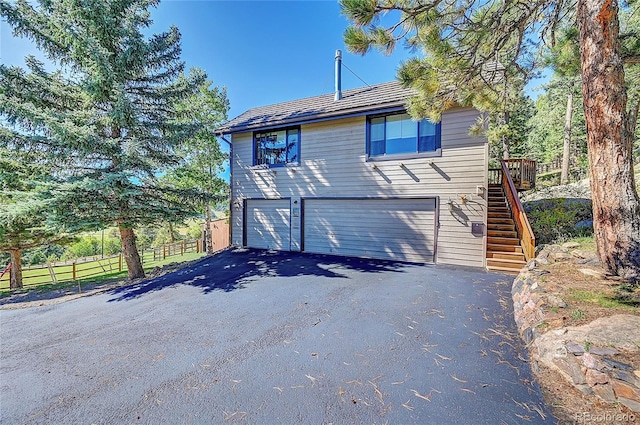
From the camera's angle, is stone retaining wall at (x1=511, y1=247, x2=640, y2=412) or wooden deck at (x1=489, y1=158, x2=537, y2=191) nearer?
stone retaining wall at (x1=511, y1=247, x2=640, y2=412)

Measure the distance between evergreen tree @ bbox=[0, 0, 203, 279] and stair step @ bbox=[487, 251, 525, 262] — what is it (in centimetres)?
821

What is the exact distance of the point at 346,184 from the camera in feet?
27.1

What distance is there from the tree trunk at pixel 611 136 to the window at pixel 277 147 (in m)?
7.02

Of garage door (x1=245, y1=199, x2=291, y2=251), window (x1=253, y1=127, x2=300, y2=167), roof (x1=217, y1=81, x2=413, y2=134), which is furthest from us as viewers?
garage door (x1=245, y1=199, x2=291, y2=251)

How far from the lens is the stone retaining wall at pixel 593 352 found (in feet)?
6.78

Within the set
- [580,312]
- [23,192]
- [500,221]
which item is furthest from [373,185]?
[23,192]

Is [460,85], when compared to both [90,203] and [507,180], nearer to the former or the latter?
[507,180]

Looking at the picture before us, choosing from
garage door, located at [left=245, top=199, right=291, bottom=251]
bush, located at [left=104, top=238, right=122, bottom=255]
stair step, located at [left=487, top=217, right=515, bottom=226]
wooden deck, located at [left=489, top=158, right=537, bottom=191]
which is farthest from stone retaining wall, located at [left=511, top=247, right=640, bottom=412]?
bush, located at [left=104, top=238, right=122, bottom=255]

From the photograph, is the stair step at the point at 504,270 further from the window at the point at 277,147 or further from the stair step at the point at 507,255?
the window at the point at 277,147

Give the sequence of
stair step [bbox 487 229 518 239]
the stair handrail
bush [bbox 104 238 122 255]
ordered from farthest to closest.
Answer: bush [bbox 104 238 122 255]
stair step [bbox 487 229 518 239]
the stair handrail

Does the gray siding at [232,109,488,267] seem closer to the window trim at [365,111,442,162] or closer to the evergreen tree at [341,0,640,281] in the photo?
the window trim at [365,111,442,162]

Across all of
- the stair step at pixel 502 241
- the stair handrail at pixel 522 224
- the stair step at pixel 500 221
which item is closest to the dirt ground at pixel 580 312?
the stair handrail at pixel 522 224

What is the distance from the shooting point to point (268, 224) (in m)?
9.69

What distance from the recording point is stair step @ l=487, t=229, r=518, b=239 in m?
6.69
